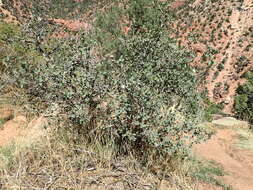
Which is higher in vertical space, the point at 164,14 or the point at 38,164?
the point at 164,14

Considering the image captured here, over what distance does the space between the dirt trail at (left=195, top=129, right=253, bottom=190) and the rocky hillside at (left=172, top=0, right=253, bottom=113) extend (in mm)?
16374

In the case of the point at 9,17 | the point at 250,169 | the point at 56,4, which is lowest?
the point at 250,169

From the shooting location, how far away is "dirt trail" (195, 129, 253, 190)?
7162mm

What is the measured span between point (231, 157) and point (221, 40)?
2651cm

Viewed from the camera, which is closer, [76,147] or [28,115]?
[76,147]

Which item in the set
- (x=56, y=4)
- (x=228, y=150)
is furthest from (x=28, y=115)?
(x=56, y=4)

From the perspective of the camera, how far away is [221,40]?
34094 millimetres

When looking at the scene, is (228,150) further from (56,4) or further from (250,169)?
(56,4)

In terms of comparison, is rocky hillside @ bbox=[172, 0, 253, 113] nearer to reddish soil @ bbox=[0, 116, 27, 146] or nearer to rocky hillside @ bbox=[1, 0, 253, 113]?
rocky hillside @ bbox=[1, 0, 253, 113]

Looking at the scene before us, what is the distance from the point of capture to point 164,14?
18656 millimetres

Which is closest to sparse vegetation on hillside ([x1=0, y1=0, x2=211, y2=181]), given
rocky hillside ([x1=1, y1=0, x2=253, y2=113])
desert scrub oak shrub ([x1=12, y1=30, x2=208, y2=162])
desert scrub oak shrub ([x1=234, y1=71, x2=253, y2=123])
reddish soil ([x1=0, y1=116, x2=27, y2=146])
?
desert scrub oak shrub ([x1=12, y1=30, x2=208, y2=162])

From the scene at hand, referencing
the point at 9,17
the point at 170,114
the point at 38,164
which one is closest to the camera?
the point at 38,164

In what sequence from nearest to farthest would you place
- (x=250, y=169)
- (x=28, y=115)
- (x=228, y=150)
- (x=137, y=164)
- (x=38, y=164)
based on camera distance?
1. (x=38, y=164)
2. (x=137, y=164)
3. (x=28, y=115)
4. (x=250, y=169)
5. (x=228, y=150)

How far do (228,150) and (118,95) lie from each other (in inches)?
268
